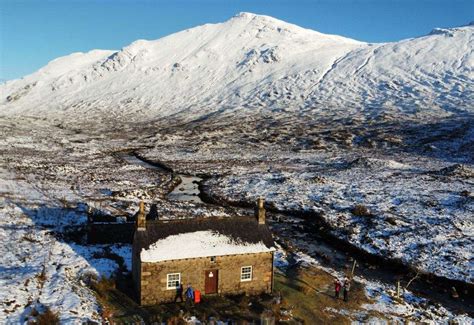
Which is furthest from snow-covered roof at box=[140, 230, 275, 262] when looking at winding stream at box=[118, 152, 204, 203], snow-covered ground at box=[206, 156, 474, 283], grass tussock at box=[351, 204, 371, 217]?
winding stream at box=[118, 152, 204, 203]

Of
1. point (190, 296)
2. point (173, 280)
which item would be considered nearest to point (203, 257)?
point (173, 280)

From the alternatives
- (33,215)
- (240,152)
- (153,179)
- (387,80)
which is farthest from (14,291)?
(387,80)

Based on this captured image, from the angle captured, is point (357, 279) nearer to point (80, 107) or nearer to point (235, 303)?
point (235, 303)

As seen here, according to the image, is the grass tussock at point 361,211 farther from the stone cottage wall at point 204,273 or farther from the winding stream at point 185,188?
the stone cottage wall at point 204,273

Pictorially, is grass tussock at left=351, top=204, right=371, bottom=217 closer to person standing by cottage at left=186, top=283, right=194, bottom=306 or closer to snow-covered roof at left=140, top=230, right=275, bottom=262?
snow-covered roof at left=140, top=230, right=275, bottom=262

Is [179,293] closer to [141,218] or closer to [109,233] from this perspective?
[141,218]
